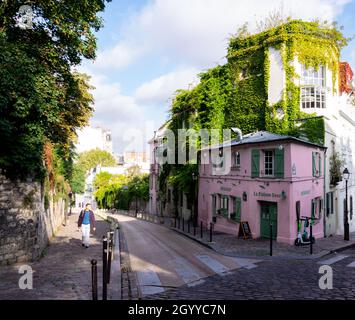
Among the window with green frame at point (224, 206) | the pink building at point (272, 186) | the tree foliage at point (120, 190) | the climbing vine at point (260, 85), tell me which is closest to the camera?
the pink building at point (272, 186)

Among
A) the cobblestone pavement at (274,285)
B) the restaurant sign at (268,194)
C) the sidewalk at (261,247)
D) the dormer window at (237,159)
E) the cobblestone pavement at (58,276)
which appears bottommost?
the sidewalk at (261,247)

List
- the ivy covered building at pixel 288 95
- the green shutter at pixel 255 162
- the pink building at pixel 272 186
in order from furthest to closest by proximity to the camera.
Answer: the ivy covered building at pixel 288 95, the green shutter at pixel 255 162, the pink building at pixel 272 186

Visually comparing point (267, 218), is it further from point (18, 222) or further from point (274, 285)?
point (18, 222)

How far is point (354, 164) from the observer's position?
2845cm

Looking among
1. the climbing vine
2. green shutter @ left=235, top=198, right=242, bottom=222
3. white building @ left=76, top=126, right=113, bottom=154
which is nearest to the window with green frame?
green shutter @ left=235, top=198, right=242, bottom=222

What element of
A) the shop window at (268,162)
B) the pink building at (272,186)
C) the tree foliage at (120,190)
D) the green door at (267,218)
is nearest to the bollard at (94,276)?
the pink building at (272,186)

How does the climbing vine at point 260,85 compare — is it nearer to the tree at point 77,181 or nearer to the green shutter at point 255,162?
the green shutter at point 255,162

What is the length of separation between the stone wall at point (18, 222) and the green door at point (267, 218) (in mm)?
11022

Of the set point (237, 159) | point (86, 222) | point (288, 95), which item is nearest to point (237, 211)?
point (237, 159)

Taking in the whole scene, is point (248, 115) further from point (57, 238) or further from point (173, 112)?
point (57, 238)

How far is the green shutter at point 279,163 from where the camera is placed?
1720 centimetres

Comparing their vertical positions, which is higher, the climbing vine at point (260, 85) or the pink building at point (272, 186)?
the climbing vine at point (260, 85)

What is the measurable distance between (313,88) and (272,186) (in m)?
9.50
